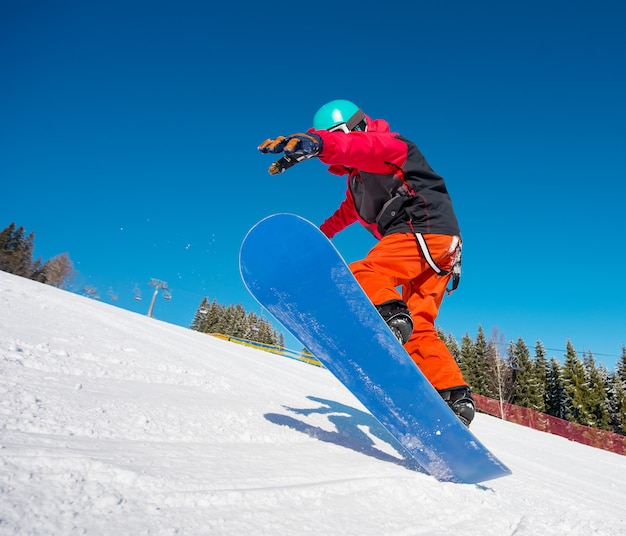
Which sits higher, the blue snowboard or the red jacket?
the red jacket

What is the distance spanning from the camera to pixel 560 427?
1666cm

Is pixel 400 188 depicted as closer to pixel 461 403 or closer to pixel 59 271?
pixel 461 403

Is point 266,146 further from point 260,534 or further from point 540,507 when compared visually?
point 540,507

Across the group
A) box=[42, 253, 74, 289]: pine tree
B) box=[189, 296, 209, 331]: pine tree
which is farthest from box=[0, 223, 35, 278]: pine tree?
box=[189, 296, 209, 331]: pine tree

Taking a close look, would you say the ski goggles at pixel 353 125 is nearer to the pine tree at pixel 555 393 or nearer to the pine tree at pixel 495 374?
the pine tree at pixel 495 374

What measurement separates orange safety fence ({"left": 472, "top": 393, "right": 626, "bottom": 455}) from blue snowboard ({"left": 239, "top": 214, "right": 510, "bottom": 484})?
18.7 metres

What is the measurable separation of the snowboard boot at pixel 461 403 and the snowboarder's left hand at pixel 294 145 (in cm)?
137

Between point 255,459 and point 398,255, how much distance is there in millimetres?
1185

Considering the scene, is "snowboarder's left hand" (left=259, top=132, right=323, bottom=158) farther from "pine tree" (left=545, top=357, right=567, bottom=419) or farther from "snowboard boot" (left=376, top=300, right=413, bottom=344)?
"pine tree" (left=545, top=357, right=567, bottom=419)

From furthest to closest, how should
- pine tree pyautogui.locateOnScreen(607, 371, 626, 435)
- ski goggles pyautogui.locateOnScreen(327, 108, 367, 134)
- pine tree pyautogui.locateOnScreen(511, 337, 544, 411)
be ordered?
pine tree pyautogui.locateOnScreen(511, 337, 544, 411) → pine tree pyautogui.locateOnScreen(607, 371, 626, 435) → ski goggles pyautogui.locateOnScreen(327, 108, 367, 134)

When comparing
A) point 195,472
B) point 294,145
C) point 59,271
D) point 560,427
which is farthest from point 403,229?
point 59,271

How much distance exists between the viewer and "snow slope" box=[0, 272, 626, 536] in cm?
67

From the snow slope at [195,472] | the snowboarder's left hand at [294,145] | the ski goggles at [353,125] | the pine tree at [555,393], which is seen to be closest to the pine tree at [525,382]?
the pine tree at [555,393]

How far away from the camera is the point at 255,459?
117cm
